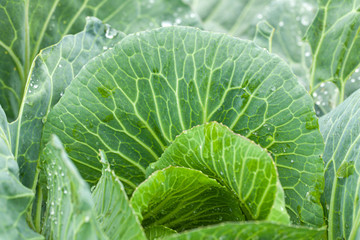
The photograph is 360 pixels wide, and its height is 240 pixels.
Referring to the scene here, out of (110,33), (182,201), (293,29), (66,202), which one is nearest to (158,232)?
(182,201)

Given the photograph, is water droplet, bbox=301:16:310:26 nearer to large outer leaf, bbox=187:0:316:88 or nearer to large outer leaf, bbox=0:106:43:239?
large outer leaf, bbox=187:0:316:88

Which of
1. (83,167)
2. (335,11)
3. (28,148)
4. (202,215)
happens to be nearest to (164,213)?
(202,215)

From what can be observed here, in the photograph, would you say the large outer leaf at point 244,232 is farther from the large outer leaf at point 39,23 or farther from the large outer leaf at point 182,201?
the large outer leaf at point 39,23

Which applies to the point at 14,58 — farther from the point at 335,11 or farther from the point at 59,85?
the point at 335,11

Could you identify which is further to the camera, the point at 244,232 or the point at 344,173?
the point at 344,173

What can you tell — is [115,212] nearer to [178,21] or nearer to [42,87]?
[42,87]

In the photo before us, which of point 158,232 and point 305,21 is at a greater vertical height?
point 305,21

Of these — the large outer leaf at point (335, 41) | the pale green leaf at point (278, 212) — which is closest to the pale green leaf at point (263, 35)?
the large outer leaf at point (335, 41)

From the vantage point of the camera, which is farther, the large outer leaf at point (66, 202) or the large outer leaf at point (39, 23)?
the large outer leaf at point (39, 23)
